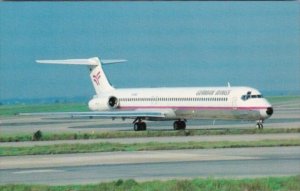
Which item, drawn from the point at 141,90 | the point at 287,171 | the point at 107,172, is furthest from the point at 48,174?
the point at 141,90

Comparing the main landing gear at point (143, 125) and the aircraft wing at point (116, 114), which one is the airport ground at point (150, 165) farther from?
the main landing gear at point (143, 125)

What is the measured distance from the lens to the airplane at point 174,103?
54750 mm

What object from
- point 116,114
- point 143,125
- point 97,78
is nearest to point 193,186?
point 116,114

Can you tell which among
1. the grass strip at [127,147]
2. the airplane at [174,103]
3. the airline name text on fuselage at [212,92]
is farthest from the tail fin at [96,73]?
the grass strip at [127,147]

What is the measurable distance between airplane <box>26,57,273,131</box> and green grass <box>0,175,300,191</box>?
32858mm

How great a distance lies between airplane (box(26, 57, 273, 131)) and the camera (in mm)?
54750

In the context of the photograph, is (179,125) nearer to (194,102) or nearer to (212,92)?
(194,102)

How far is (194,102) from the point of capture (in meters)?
57.9

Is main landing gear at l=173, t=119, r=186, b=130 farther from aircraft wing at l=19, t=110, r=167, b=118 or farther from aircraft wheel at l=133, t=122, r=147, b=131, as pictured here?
aircraft wheel at l=133, t=122, r=147, b=131

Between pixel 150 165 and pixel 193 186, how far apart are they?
747 cm

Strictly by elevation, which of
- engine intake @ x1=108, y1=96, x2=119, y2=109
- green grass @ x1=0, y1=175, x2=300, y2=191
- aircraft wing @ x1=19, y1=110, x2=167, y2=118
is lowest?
green grass @ x1=0, y1=175, x2=300, y2=191

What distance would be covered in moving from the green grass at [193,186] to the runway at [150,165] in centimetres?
185

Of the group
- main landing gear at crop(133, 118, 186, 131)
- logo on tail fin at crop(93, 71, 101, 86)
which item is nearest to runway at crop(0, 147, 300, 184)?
main landing gear at crop(133, 118, 186, 131)

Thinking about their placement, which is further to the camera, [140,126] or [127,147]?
[140,126]
